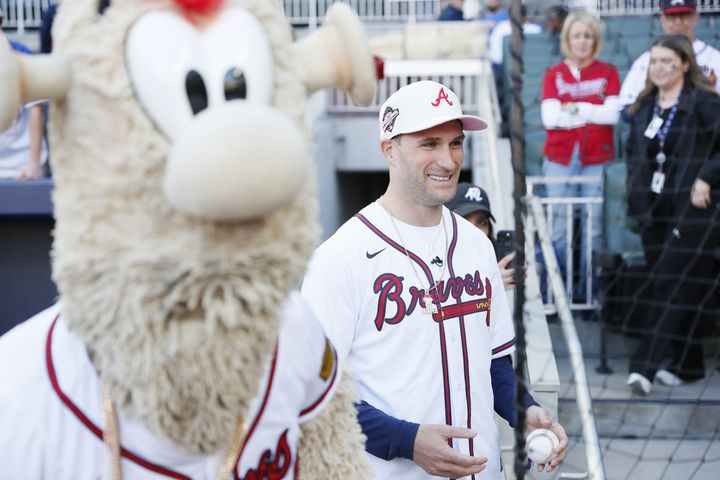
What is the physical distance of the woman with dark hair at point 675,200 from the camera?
4672 millimetres

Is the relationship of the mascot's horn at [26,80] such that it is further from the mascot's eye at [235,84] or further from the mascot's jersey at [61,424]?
the mascot's jersey at [61,424]

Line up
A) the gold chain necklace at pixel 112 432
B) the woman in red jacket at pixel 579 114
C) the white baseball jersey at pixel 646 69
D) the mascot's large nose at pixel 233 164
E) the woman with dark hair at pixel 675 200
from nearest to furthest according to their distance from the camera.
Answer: the mascot's large nose at pixel 233 164
the gold chain necklace at pixel 112 432
the woman with dark hair at pixel 675 200
the white baseball jersey at pixel 646 69
the woman in red jacket at pixel 579 114

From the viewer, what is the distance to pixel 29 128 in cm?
514

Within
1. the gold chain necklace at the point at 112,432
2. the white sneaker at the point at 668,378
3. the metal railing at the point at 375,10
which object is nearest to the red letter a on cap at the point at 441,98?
the gold chain necklace at the point at 112,432

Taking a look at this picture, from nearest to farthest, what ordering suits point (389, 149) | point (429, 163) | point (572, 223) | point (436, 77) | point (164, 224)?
point (164, 224), point (429, 163), point (389, 149), point (572, 223), point (436, 77)

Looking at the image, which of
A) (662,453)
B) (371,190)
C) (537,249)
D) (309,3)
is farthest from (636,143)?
(309,3)

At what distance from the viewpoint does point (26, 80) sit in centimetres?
118

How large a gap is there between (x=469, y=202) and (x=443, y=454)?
124cm

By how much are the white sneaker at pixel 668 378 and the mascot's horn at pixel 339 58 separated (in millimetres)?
3963

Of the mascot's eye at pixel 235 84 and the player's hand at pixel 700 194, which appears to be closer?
the mascot's eye at pixel 235 84

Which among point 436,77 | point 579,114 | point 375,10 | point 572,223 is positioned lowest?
point 572,223

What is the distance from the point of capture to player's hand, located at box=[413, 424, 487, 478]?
7.12ft

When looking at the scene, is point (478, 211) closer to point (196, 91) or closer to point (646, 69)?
point (196, 91)

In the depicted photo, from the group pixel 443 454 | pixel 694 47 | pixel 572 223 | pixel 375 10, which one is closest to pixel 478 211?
pixel 443 454
